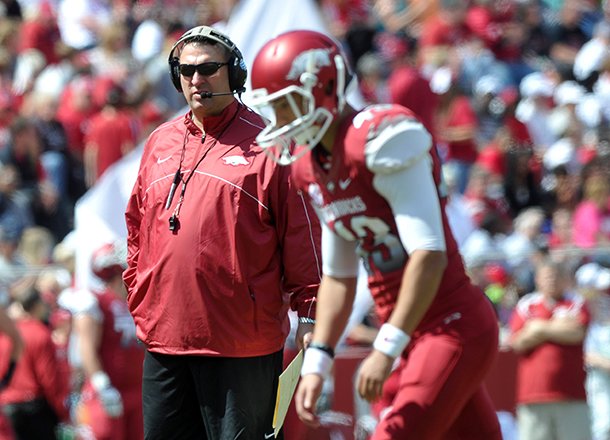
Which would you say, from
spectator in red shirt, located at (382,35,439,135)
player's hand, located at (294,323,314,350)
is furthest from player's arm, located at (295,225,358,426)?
spectator in red shirt, located at (382,35,439,135)

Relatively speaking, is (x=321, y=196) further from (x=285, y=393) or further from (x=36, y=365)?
(x=36, y=365)

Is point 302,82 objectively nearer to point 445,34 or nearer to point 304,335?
point 304,335

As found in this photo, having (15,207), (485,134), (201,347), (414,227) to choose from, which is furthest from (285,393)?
(485,134)

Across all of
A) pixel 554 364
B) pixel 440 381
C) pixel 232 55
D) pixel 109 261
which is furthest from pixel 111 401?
pixel 440 381

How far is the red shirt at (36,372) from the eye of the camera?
9602 mm

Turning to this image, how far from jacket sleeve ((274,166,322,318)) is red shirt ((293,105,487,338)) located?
1.58ft

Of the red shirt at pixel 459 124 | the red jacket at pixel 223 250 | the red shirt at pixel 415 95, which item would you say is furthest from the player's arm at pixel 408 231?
the red shirt at pixel 459 124

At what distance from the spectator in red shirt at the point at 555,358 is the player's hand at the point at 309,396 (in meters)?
5.07

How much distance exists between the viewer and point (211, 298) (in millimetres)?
5742

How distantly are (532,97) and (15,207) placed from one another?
552 cm

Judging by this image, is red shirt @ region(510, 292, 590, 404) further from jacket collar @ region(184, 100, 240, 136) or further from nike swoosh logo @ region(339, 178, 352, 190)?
nike swoosh logo @ region(339, 178, 352, 190)

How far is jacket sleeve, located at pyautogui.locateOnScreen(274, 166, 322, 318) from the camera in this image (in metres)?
5.83

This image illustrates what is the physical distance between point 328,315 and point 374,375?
346mm

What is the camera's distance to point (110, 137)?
13.6 meters
